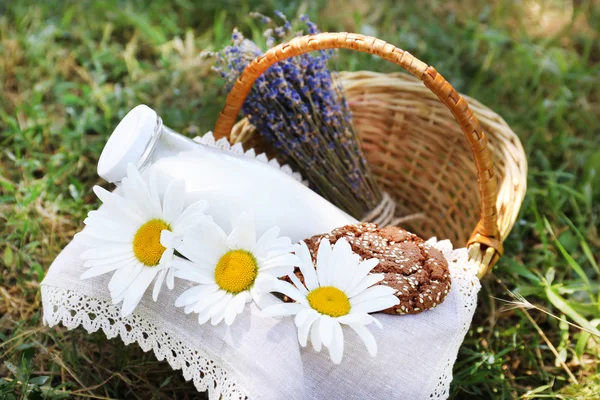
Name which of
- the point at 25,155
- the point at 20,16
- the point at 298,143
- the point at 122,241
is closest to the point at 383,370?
the point at 122,241

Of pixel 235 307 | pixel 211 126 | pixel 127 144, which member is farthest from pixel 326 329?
pixel 211 126

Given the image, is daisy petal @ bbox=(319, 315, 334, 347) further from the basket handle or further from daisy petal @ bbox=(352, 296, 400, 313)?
the basket handle

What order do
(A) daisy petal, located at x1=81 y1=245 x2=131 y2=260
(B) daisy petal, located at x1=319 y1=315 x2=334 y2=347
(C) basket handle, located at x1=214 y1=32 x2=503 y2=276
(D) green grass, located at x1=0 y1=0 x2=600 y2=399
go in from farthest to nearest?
(D) green grass, located at x1=0 y1=0 x2=600 y2=399 < (C) basket handle, located at x1=214 y1=32 x2=503 y2=276 < (A) daisy petal, located at x1=81 y1=245 x2=131 y2=260 < (B) daisy petal, located at x1=319 y1=315 x2=334 y2=347

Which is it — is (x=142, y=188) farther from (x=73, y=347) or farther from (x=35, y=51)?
(x=35, y=51)

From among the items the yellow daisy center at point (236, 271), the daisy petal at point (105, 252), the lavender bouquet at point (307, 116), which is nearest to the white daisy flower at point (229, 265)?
the yellow daisy center at point (236, 271)

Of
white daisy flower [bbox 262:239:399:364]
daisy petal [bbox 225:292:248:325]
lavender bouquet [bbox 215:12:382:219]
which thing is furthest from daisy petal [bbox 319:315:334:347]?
lavender bouquet [bbox 215:12:382:219]

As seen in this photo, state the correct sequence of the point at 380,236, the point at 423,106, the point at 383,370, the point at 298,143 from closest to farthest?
the point at 383,370 → the point at 380,236 → the point at 298,143 → the point at 423,106
